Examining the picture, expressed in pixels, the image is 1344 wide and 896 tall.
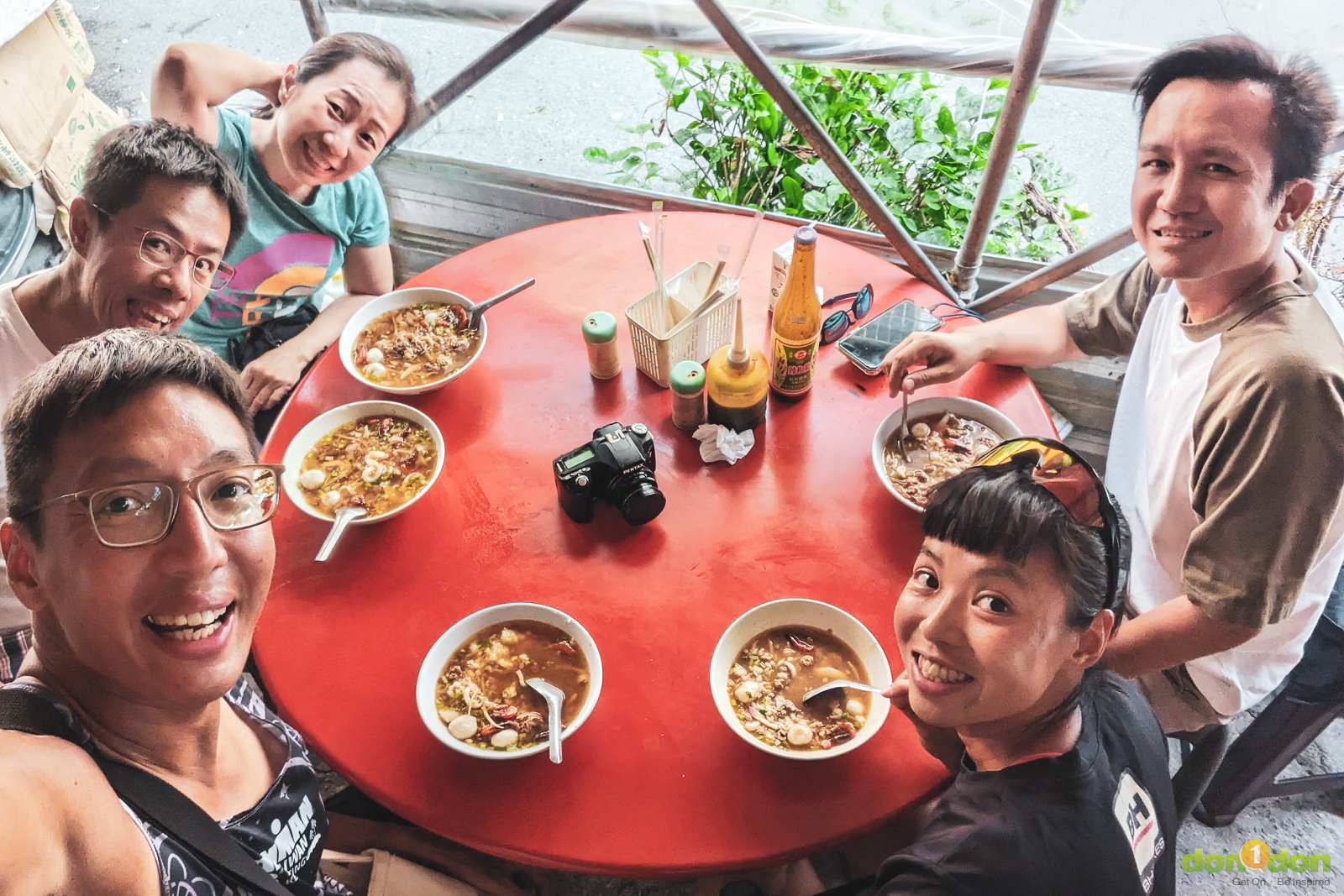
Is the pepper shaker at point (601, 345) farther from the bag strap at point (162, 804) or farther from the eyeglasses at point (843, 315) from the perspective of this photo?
the bag strap at point (162, 804)

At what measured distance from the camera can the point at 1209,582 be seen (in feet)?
5.10

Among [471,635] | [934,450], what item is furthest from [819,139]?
[471,635]

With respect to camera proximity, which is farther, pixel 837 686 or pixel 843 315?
pixel 843 315

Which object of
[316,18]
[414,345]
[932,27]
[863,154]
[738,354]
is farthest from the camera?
[863,154]

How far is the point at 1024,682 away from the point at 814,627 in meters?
0.42

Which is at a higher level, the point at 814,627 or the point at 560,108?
the point at 560,108

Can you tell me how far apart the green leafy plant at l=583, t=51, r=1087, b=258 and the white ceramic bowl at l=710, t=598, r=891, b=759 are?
6.95ft

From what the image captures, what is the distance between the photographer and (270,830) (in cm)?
146

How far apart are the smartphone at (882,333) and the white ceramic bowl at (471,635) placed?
1027 mm

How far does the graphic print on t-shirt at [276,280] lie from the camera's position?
2.54 m

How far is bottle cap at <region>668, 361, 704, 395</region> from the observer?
186 cm

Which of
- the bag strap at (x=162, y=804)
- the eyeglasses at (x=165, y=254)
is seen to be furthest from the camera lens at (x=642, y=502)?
the eyeglasses at (x=165, y=254)

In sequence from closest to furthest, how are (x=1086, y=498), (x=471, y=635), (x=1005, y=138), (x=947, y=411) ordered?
(x=1086, y=498)
(x=471, y=635)
(x=947, y=411)
(x=1005, y=138)

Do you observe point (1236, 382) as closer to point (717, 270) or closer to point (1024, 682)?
point (1024, 682)
